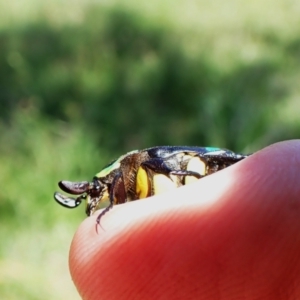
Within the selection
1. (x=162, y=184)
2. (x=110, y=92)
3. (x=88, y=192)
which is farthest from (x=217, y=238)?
(x=110, y=92)

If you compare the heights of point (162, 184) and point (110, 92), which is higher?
point (110, 92)

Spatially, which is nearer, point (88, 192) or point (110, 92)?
point (88, 192)

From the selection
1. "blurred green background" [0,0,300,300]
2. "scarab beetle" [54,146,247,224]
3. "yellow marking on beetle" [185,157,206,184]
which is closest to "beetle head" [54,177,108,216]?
"scarab beetle" [54,146,247,224]

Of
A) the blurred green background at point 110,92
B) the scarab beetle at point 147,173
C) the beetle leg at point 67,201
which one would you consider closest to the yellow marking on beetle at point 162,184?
the scarab beetle at point 147,173

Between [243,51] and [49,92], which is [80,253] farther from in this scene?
[243,51]

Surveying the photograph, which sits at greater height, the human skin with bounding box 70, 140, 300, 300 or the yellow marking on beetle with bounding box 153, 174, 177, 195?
the yellow marking on beetle with bounding box 153, 174, 177, 195

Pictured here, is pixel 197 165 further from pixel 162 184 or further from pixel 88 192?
pixel 88 192

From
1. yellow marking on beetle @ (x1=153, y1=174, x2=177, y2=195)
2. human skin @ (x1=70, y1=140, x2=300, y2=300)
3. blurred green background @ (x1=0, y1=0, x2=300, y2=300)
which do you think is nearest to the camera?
human skin @ (x1=70, y1=140, x2=300, y2=300)

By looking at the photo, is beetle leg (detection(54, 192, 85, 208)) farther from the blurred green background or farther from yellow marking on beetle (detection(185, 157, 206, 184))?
the blurred green background
